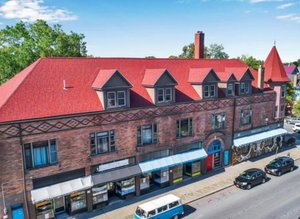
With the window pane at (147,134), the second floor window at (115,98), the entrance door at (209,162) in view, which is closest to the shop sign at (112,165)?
the window pane at (147,134)

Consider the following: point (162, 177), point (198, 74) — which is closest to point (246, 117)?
point (198, 74)

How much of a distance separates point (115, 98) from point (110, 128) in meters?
2.60

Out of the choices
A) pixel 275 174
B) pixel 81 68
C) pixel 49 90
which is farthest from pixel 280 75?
pixel 49 90

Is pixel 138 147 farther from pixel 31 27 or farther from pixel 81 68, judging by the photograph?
pixel 31 27

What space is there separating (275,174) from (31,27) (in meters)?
36.7

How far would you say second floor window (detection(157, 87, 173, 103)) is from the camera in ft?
84.9

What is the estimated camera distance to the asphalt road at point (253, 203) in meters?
22.1

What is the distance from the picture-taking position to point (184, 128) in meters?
28.2

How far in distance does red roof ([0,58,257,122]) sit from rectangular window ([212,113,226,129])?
3.54m

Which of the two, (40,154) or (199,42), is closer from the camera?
(40,154)

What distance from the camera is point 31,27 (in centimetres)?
3797

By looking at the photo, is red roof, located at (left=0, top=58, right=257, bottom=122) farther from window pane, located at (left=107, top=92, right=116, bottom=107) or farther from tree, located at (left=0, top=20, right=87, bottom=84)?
tree, located at (left=0, top=20, right=87, bottom=84)

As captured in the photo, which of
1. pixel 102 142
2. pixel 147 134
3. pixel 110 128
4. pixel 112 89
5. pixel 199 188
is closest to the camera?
pixel 112 89

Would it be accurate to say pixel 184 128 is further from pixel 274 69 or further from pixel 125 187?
pixel 274 69
